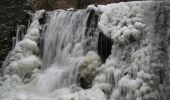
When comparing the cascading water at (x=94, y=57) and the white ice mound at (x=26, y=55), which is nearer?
the cascading water at (x=94, y=57)

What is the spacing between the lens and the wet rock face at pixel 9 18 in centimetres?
1108

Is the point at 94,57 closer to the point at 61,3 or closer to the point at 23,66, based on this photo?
the point at 23,66

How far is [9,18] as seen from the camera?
11.4 m

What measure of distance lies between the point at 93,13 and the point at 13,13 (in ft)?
9.61

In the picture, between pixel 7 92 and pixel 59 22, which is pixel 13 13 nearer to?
pixel 59 22

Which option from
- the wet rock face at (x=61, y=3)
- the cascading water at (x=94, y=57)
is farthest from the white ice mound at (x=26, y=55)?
the wet rock face at (x=61, y=3)

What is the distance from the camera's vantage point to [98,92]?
27.6 ft

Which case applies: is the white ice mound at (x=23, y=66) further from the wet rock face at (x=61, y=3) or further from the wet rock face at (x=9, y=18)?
the wet rock face at (x=61, y=3)

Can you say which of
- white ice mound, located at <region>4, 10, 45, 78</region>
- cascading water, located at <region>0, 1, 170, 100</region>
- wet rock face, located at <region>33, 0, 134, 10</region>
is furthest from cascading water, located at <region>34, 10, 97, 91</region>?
wet rock face, located at <region>33, 0, 134, 10</region>

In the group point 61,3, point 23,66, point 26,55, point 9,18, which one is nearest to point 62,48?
point 26,55

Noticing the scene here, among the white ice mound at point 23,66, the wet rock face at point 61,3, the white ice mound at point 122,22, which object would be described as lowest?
the white ice mound at point 23,66

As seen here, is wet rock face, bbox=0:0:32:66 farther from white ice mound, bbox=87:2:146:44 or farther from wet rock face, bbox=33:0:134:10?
white ice mound, bbox=87:2:146:44

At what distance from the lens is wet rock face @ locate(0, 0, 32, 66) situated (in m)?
11.1

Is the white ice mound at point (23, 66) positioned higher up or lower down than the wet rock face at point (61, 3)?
lower down
